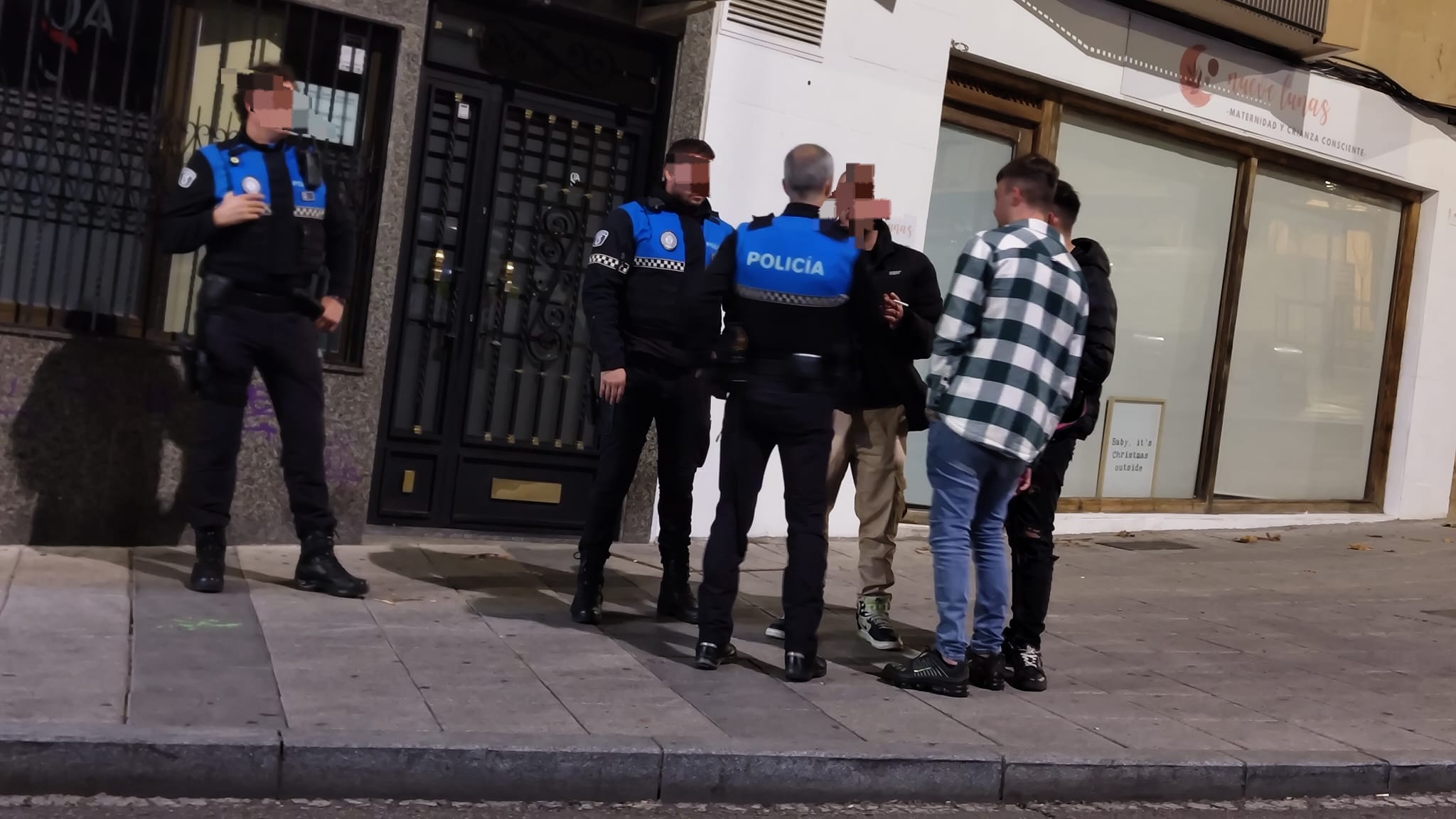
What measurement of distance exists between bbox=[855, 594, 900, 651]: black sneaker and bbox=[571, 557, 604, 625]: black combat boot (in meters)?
1.17

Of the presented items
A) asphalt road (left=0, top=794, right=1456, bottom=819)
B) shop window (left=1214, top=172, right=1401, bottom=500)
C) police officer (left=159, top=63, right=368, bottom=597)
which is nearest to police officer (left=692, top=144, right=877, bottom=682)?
asphalt road (left=0, top=794, right=1456, bottom=819)

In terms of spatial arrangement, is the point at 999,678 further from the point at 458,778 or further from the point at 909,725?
the point at 458,778

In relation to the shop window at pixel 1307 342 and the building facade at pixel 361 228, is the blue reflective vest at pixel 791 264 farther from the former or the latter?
the shop window at pixel 1307 342

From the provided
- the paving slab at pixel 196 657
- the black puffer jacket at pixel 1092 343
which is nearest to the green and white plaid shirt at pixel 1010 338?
the black puffer jacket at pixel 1092 343

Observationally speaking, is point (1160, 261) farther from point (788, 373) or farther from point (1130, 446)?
point (788, 373)

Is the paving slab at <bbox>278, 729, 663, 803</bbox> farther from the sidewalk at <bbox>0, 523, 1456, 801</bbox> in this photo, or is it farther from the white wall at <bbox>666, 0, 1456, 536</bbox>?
the white wall at <bbox>666, 0, 1456, 536</bbox>

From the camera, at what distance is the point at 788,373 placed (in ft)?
18.0

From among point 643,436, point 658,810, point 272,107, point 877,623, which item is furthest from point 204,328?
point 877,623

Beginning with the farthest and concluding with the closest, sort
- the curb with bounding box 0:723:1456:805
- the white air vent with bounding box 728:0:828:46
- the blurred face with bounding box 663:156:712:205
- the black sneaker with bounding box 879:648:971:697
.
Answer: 1. the white air vent with bounding box 728:0:828:46
2. the blurred face with bounding box 663:156:712:205
3. the black sneaker with bounding box 879:648:971:697
4. the curb with bounding box 0:723:1456:805

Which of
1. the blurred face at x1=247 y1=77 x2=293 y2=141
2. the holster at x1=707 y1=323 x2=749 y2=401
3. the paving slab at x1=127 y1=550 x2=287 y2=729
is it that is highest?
the blurred face at x1=247 y1=77 x2=293 y2=141

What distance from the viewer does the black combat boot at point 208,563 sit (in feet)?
20.2

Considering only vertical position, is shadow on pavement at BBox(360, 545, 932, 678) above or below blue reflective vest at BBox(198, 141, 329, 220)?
below

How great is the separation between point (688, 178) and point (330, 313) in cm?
167

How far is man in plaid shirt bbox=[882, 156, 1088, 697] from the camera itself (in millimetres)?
5395
